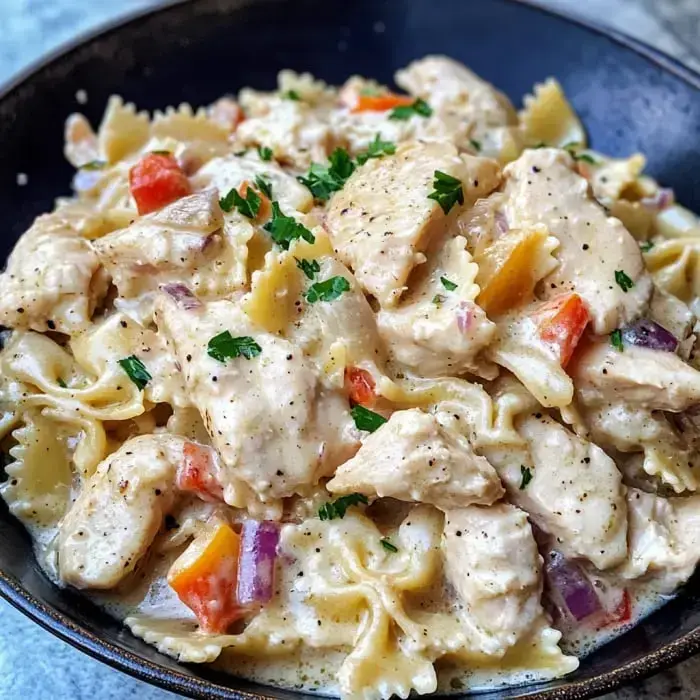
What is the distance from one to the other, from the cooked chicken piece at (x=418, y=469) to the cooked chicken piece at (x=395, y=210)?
468 millimetres

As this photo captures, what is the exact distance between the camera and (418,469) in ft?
8.86

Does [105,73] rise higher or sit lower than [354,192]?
lower

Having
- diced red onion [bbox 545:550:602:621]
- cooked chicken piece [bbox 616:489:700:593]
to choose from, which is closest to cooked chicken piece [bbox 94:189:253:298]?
diced red onion [bbox 545:550:602:621]

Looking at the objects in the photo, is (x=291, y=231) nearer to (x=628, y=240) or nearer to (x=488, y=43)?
(x=628, y=240)

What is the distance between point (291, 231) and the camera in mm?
3176

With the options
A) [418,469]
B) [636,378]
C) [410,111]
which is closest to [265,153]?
[410,111]

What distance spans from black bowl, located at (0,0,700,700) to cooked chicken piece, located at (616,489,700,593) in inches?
73.1

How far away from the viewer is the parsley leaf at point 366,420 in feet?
9.45

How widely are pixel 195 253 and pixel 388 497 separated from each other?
1077mm

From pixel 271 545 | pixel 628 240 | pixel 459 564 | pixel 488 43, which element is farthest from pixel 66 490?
pixel 488 43

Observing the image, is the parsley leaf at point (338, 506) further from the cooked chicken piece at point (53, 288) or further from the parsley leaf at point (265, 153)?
the parsley leaf at point (265, 153)

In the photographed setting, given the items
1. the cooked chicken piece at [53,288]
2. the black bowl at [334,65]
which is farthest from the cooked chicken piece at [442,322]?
the black bowl at [334,65]

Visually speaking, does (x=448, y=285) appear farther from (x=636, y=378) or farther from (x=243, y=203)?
(x=243, y=203)

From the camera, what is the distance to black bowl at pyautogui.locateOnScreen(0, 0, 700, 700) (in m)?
4.29
